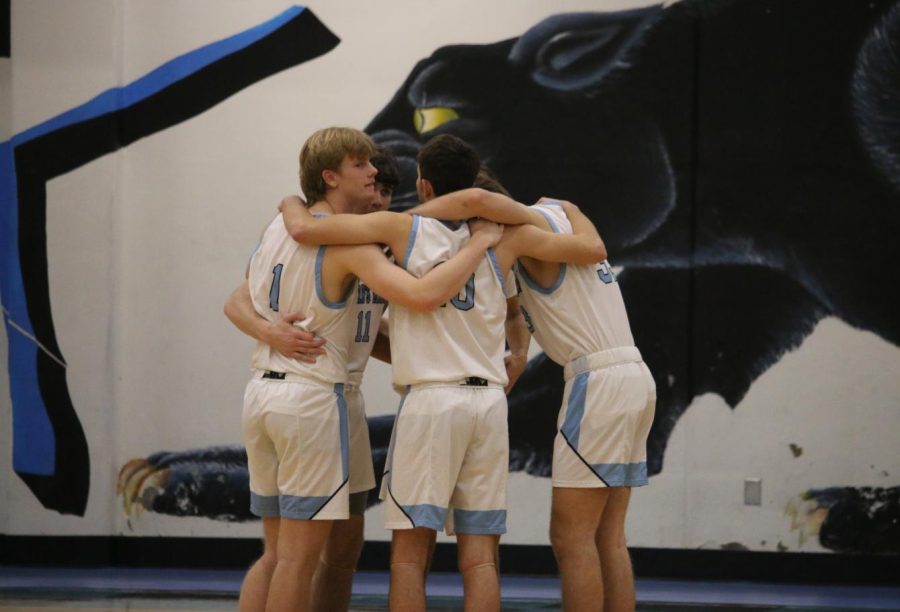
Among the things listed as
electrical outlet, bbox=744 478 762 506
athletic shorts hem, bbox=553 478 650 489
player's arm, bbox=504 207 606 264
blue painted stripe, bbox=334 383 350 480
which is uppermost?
player's arm, bbox=504 207 606 264

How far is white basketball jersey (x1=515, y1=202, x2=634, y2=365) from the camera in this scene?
4.54 meters

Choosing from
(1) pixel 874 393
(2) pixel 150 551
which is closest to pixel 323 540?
(2) pixel 150 551

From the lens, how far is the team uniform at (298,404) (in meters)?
4.19

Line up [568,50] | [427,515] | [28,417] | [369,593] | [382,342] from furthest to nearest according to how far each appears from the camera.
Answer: [28,417] → [568,50] → [369,593] → [382,342] → [427,515]

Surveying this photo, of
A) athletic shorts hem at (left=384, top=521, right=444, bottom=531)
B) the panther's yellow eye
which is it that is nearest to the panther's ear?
the panther's yellow eye

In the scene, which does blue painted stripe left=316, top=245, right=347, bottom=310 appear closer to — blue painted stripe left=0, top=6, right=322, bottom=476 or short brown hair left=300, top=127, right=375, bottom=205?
short brown hair left=300, top=127, right=375, bottom=205

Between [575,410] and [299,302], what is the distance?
1.18 meters

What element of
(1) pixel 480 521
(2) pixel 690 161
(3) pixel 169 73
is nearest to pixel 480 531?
(1) pixel 480 521

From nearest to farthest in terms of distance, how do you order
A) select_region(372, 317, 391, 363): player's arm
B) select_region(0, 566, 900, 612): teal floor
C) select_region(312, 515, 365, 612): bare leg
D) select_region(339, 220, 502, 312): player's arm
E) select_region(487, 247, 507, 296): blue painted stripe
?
1. select_region(339, 220, 502, 312): player's arm
2. select_region(487, 247, 507, 296): blue painted stripe
3. select_region(312, 515, 365, 612): bare leg
4. select_region(372, 317, 391, 363): player's arm
5. select_region(0, 566, 900, 612): teal floor

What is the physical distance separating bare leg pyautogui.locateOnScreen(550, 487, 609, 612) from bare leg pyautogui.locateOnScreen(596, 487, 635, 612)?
0.10 m

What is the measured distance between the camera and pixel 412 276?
13.6 ft

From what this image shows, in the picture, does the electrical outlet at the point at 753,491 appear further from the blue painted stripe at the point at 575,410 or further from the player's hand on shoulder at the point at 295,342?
the player's hand on shoulder at the point at 295,342

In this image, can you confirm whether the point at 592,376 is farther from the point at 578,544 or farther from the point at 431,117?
the point at 431,117

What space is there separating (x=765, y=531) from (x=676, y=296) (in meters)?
1.52
